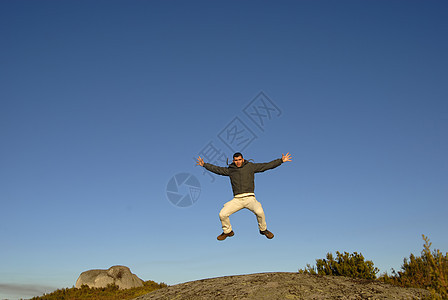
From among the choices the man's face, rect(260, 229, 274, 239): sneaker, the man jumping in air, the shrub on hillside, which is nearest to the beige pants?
the man jumping in air

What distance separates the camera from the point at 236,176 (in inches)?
549

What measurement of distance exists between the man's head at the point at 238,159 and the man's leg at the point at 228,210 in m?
1.29

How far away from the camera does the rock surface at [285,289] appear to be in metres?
9.45

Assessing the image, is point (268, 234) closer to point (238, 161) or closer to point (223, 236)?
point (223, 236)

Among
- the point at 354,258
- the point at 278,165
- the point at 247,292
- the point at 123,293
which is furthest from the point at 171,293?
the point at 123,293

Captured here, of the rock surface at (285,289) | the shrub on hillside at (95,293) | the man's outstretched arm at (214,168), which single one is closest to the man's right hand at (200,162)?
the man's outstretched arm at (214,168)

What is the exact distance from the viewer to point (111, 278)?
32938 millimetres

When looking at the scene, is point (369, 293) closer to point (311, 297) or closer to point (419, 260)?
point (311, 297)

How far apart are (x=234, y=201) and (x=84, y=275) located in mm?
25716

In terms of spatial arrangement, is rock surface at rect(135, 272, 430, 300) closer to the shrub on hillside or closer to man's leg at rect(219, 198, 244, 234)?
man's leg at rect(219, 198, 244, 234)

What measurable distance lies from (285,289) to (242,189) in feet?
15.3

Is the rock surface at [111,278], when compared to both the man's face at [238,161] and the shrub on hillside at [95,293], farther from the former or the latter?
the man's face at [238,161]

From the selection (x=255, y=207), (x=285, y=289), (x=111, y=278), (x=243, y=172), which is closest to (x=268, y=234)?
(x=255, y=207)

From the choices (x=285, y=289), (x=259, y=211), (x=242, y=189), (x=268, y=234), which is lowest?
(x=285, y=289)
